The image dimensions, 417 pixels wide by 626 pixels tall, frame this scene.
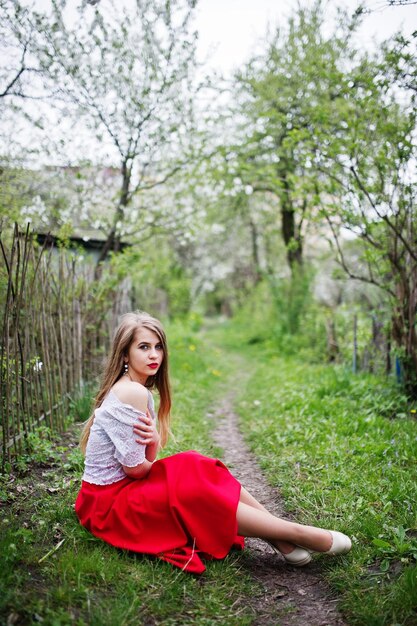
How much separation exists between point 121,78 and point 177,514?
622cm

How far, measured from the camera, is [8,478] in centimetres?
342

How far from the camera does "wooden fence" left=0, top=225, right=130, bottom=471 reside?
3.55m

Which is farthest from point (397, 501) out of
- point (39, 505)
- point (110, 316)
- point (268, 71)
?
point (268, 71)

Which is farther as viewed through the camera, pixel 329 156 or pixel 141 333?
pixel 329 156

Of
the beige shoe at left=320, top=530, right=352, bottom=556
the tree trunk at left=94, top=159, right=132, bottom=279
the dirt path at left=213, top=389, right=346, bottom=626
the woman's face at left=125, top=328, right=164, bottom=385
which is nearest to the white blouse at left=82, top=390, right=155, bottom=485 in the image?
the woman's face at left=125, top=328, right=164, bottom=385

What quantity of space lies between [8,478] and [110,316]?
12.6 ft

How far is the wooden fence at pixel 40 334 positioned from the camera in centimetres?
355

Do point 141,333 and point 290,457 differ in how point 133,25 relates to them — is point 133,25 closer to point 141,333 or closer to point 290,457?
point 141,333

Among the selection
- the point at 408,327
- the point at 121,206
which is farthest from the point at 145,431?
the point at 121,206

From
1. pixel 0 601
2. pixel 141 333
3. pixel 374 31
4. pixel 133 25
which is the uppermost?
pixel 133 25

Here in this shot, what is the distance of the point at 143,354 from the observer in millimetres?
2961

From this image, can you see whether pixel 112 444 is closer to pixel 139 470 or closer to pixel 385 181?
pixel 139 470

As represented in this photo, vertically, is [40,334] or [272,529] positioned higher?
[40,334]

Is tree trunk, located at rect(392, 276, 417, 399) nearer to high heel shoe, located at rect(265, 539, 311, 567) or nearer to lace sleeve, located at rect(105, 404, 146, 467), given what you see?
high heel shoe, located at rect(265, 539, 311, 567)
